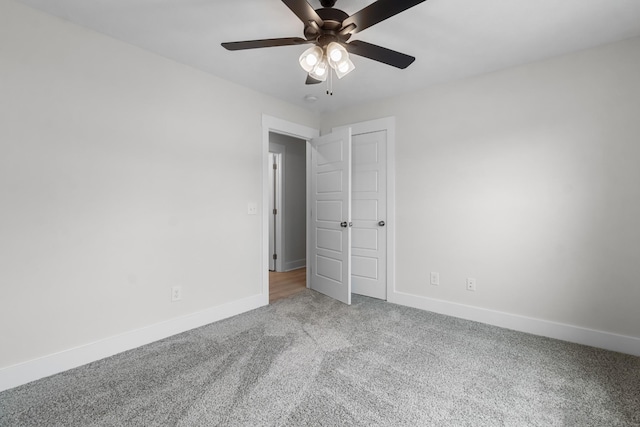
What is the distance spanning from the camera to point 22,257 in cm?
180

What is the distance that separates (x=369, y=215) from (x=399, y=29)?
6.54 feet

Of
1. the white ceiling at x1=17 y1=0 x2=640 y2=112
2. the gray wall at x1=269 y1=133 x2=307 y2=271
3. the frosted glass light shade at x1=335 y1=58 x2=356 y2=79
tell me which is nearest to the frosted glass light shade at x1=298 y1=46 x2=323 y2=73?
the frosted glass light shade at x1=335 y1=58 x2=356 y2=79

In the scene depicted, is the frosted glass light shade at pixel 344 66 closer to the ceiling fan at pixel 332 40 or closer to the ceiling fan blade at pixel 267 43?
the ceiling fan at pixel 332 40

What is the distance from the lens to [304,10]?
→ 139cm

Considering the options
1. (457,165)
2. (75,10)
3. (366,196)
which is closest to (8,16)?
(75,10)

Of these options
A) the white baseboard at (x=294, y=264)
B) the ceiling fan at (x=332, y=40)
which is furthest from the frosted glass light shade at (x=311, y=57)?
the white baseboard at (x=294, y=264)

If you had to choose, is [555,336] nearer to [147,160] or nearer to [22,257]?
[147,160]

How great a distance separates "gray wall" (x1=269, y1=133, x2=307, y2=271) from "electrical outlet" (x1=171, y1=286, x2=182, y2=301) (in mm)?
2477

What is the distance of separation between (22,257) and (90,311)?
545 millimetres

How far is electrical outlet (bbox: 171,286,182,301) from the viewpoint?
8.23ft

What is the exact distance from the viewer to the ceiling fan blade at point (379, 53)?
65.1 inches

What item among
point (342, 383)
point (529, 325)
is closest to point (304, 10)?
point (342, 383)

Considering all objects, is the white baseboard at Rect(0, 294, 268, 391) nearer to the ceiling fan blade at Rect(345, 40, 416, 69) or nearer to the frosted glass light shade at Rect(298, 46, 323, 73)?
the frosted glass light shade at Rect(298, 46, 323, 73)

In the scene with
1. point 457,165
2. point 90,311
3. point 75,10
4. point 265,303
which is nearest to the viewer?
point 75,10
